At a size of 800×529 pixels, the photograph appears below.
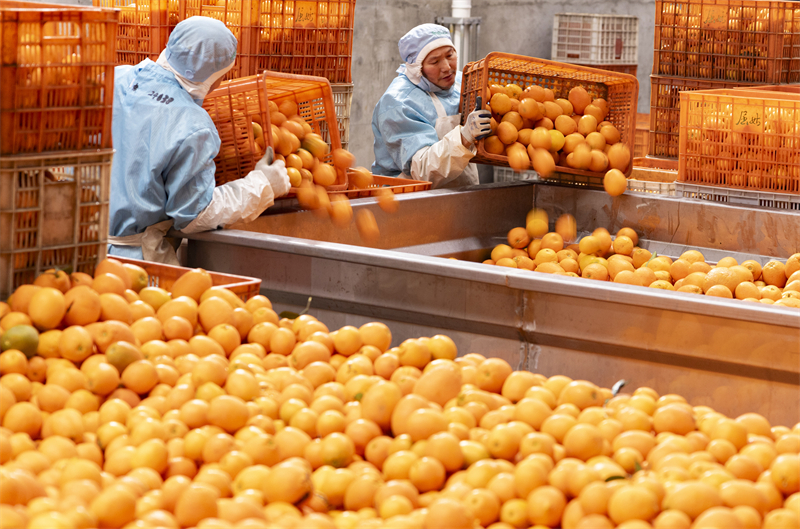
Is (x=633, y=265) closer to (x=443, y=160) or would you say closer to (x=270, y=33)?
(x=443, y=160)

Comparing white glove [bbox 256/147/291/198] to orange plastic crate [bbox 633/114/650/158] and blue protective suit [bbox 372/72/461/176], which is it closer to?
blue protective suit [bbox 372/72/461/176]

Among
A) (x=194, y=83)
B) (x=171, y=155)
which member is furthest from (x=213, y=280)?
(x=194, y=83)

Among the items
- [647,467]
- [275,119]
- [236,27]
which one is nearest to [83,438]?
[647,467]

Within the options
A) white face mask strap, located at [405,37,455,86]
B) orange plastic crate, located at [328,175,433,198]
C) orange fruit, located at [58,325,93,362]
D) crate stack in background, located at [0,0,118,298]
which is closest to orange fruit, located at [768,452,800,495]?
orange fruit, located at [58,325,93,362]

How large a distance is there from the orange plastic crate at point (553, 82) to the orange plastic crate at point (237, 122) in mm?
1133

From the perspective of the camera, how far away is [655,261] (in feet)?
11.7

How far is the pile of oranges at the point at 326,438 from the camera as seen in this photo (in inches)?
54.1

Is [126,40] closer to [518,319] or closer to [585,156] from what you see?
[585,156]

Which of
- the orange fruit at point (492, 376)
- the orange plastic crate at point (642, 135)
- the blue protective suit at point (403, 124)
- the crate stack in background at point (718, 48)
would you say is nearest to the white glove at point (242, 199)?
the blue protective suit at point (403, 124)

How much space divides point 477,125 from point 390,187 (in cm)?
51

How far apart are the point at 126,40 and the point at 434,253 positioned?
5.92 ft

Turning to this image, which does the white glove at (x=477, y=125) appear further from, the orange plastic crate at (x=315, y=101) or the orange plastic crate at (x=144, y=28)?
the orange plastic crate at (x=144, y=28)

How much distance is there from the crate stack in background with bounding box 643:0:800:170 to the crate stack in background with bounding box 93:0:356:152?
5.50ft

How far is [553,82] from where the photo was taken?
4469 mm
